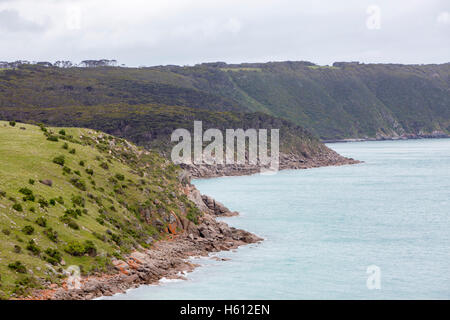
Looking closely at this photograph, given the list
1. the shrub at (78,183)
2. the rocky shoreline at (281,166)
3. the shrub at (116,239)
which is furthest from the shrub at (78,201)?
the rocky shoreline at (281,166)

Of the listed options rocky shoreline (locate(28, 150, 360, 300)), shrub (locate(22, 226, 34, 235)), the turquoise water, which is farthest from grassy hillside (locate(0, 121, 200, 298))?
the turquoise water

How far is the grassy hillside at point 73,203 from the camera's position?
36.3m

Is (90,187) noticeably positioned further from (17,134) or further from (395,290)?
(395,290)

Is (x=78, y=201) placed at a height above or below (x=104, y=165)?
below

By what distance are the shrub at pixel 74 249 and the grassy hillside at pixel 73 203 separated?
66 mm

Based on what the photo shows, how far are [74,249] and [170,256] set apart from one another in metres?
9.96

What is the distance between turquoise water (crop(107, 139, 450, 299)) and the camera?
Answer: 140 feet

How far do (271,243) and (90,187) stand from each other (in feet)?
62.4

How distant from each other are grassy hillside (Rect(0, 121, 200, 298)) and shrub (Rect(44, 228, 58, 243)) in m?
0.06

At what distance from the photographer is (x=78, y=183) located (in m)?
49.3

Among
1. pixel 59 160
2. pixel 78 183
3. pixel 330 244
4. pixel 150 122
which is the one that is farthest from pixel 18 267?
pixel 150 122

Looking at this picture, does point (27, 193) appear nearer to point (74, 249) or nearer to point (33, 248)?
point (74, 249)

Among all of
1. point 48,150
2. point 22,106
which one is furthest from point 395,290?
point 22,106
